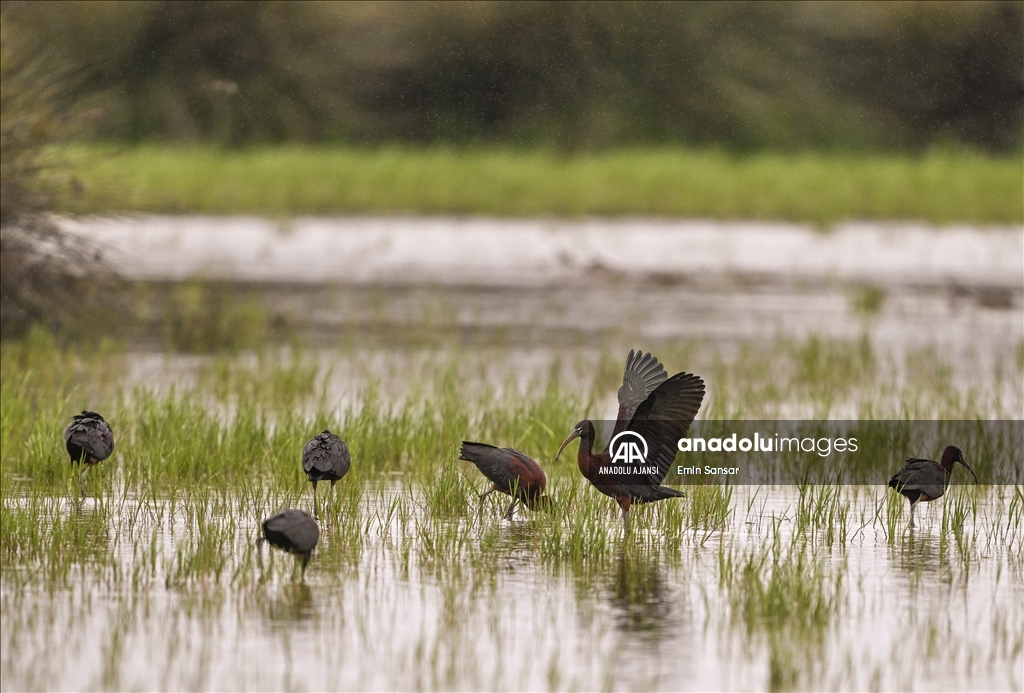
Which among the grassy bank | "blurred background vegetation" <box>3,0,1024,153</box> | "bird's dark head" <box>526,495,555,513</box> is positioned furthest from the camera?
"blurred background vegetation" <box>3,0,1024,153</box>

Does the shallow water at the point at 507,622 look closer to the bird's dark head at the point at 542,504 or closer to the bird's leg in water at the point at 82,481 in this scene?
the bird's dark head at the point at 542,504

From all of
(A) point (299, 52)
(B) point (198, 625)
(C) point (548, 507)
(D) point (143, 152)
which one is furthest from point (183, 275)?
(B) point (198, 625)

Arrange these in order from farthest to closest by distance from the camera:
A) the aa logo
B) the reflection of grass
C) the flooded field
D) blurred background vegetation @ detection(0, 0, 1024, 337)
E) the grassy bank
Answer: blurred background vegetation @ detection(0, 0, 1024, 337) < the grassy bank < the aa logo < the reflection of grass < the flooded field

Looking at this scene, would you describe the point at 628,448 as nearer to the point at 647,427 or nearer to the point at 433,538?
the point at 647,427

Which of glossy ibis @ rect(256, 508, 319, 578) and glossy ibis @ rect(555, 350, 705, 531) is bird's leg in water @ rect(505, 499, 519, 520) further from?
glossy ibis @ rect(256, 508, 319, 578)

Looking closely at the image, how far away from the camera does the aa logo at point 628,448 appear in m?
5.66

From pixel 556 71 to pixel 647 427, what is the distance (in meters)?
16.9

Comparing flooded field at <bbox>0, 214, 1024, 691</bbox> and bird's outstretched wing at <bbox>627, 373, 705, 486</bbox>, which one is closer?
flooded field at <bbox>0, 214, 1024, 691</bbox>

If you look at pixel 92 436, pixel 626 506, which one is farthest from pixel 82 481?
pixel 626 506

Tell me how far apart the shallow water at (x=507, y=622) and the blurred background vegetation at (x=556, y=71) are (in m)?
15.2

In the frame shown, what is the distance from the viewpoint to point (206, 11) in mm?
21969

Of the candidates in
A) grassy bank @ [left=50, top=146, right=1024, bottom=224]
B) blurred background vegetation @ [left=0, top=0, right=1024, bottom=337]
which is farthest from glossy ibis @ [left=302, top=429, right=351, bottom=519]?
blurred background vegetation @ [left=0, top=0, right=1024, bottom=337]

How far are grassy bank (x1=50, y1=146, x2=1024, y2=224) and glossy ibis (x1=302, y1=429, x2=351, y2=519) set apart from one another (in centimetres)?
1062

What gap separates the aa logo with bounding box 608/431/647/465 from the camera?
566cm
